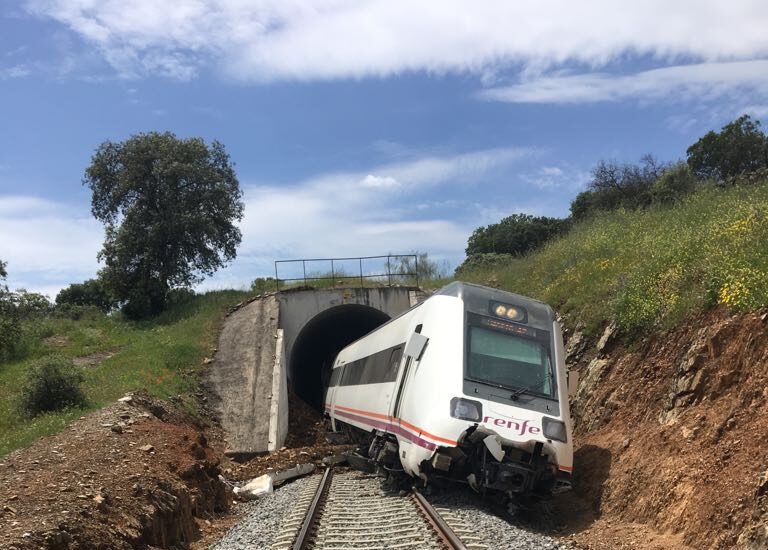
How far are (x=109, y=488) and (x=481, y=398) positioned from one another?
564 cm

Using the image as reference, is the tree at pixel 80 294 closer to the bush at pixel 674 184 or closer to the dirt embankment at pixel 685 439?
the bush at pixel 674 184

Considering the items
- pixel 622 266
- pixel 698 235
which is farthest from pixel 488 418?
pixel 622 266

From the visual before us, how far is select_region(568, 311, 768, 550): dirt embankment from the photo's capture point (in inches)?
283

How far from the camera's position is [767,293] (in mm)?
8898

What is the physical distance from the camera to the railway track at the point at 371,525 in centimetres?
786

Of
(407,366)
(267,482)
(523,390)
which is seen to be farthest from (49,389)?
(523,390)

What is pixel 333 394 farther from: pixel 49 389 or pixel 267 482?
pixel 49 389

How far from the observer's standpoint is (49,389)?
16016mm

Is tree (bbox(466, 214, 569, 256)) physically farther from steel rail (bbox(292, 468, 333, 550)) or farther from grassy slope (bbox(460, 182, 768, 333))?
steel rail (bbox(292, 468, 333, 550))

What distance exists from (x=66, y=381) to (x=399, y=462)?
30.9ft

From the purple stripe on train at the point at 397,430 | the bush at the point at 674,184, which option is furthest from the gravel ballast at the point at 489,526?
the bush at the point at 674,184

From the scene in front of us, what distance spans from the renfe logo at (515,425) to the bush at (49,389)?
1115 cm

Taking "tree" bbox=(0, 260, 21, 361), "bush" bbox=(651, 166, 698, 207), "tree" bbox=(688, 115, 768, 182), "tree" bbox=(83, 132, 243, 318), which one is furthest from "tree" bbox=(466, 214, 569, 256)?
"tree" bbox=(0, 260, 21, 361)

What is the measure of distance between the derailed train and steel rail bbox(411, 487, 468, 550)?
1.16 feet
